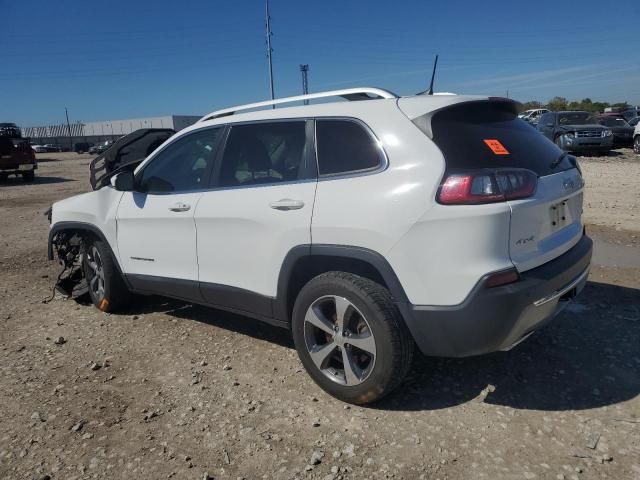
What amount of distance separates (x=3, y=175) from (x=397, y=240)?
22.7 metres

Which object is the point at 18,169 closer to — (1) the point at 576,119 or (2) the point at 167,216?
(2) the point at 167,216

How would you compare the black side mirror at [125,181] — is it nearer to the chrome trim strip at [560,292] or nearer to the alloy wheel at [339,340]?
the alloy wheel at [339,340]

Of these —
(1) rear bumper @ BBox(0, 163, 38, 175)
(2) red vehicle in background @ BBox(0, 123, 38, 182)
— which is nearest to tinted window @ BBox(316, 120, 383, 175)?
(2) red vehicle in background @ BBox(0, 123, 38, 182)

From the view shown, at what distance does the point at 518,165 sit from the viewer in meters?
2.72

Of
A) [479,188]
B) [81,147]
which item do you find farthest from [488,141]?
[81,147]

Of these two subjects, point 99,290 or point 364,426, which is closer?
point 364,426

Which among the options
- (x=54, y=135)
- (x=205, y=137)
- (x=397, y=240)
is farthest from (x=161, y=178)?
(x=54, y=135)

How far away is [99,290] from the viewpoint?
4820mm

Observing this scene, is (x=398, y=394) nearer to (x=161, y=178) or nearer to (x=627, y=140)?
(x=161, y=178)

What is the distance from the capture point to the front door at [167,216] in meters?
3.77

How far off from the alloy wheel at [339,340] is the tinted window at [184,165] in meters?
1.38

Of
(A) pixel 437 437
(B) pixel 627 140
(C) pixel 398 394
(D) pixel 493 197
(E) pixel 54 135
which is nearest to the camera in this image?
(D) pixel 493 197

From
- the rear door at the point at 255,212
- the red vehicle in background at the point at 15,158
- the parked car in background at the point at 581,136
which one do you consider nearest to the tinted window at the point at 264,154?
the rear door at the point at 255,212

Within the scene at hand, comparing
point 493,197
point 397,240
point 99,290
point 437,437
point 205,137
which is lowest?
point 437,437
